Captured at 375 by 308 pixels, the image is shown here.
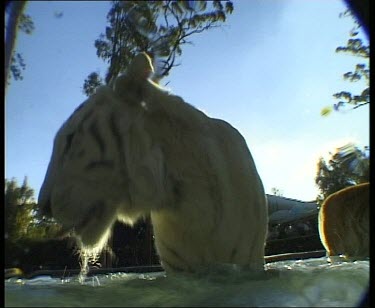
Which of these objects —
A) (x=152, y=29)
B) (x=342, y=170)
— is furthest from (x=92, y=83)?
(x=342, y=170)

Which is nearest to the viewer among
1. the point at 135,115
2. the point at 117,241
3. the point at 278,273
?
the point at 278,273

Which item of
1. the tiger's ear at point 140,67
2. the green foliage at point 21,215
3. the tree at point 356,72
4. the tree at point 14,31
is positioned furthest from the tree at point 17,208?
the tree at point 356,72

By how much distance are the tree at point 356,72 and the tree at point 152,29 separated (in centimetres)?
27

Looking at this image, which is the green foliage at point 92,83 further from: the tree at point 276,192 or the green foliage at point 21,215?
the tree at point 276,192

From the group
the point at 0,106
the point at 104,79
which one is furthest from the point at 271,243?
the point at 0,106

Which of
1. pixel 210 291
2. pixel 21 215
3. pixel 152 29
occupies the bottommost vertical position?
pixel 210 291

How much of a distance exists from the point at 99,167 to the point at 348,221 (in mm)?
1105

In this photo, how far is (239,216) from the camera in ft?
4.46

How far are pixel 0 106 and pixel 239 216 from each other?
75cm

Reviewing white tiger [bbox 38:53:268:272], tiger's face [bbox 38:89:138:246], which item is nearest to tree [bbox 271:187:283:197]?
white tiger [bbox 38:53:268:272]

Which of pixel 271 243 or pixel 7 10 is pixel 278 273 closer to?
pixel 271 243

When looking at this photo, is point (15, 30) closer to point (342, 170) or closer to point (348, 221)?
point (342, 170)

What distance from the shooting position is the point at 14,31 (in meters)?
0.77

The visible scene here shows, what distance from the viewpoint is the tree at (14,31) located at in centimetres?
74
